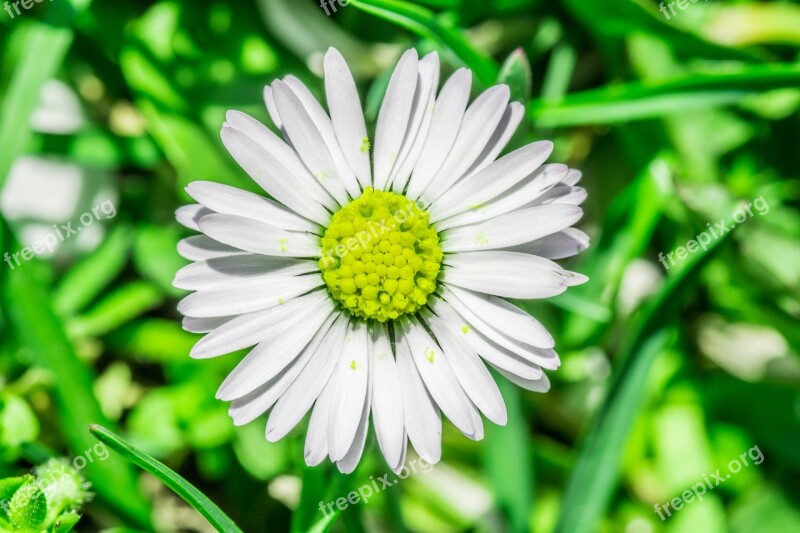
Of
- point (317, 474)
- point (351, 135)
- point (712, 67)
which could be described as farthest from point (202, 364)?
point (712, 67)

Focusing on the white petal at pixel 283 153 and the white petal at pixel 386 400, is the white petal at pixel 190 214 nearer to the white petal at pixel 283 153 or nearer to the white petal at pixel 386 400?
the white petal at pixel 283 153

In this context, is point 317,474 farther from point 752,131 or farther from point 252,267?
point 752,131

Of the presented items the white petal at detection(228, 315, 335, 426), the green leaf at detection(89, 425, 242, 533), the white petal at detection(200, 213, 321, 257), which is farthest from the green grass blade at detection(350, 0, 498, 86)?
the green leaf at detection(89, 425, 242, 533)

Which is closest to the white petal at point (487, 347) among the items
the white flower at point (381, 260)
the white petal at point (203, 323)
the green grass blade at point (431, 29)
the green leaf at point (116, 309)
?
the white flower at point (381, 260)

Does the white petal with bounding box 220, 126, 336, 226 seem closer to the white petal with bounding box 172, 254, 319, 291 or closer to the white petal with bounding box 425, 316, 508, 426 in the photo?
the white petal with bounding box 172, 254, 319, 291

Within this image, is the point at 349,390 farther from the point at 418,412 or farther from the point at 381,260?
the point at 381,260

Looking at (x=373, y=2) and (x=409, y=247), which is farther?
(x=373, y=2)
